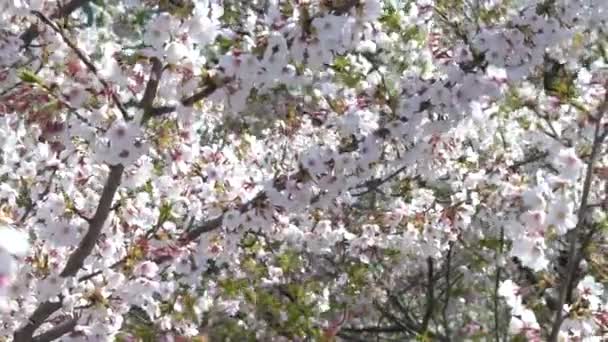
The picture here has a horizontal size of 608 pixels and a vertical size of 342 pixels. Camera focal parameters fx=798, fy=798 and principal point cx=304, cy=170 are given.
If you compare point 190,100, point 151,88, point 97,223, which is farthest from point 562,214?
point 97,223

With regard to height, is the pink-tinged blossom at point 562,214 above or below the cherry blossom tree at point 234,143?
below

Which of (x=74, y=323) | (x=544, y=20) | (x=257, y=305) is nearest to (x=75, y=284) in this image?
(x=74, y=323)

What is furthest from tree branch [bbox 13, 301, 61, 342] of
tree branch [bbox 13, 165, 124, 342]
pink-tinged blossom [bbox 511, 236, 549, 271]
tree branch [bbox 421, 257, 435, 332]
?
tree branch [bbox 421, 257, 435, 332]

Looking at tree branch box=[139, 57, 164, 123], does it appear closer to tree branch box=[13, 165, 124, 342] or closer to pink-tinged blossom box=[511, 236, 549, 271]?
tree branch box=[13, 165, 124, 342]

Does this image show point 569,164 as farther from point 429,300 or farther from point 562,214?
point 429,300

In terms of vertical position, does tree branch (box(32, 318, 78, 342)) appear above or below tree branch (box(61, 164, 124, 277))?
below

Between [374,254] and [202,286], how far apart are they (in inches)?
65.9

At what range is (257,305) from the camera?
7.49 m

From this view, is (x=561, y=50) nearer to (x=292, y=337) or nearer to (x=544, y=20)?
(x=544, y=20)

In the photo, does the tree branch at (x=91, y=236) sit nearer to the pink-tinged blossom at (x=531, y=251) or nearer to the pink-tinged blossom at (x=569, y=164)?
the pink-tinged blossom at (x=531, y=251)

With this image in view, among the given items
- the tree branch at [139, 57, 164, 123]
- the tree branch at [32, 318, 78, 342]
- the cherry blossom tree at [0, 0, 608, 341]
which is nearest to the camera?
the cherry blossom tree at [0, 0, 608, 341]

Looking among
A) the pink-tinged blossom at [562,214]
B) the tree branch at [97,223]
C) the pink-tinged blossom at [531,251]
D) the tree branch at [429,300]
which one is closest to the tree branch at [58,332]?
the tree branch at [97,223]

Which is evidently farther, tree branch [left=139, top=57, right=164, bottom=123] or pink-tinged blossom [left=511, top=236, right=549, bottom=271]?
tree branch [left=139, top=57, right=164, bottom=123]

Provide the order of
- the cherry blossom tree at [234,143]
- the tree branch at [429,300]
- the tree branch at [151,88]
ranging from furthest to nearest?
the tree branch at [429,300], the tree branch at [151,88], the cherry blossom tree at [234,143]
